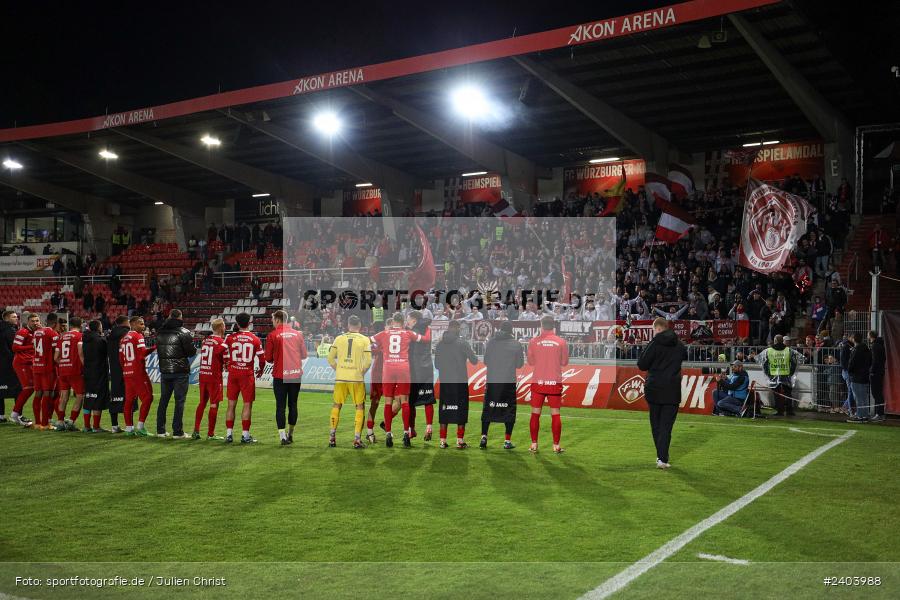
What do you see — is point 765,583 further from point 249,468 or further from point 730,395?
point 730,395

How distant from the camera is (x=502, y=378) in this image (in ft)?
41.3

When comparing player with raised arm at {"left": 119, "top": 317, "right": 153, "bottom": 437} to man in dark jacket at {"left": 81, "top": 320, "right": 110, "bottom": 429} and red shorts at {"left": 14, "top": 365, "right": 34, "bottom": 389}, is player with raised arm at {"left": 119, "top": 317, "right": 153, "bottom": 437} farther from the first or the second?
red shorts at {"left": 14, "top": 365, "right": 34, "bottom": 389}

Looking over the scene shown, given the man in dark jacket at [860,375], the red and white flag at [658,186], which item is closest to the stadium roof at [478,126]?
the red and white flag at [658,186]

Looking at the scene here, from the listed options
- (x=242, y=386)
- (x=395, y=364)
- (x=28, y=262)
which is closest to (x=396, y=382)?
(x=395, y=364)

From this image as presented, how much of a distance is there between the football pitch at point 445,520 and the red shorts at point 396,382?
3.05 feet

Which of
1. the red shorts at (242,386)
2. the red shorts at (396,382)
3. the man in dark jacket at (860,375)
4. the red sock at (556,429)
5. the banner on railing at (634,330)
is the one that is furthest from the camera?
the banner on railing at (634,330)

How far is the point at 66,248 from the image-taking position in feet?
152

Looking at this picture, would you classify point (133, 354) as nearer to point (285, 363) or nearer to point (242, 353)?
point (242, 353)

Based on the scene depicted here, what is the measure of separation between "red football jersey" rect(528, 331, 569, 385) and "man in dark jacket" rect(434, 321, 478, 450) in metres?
1.01

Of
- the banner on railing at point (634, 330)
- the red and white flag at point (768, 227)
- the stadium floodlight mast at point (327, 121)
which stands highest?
the stadium floodlight mast at point (327, 121)

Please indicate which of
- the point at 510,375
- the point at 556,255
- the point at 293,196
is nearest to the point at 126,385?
the point at 510,375

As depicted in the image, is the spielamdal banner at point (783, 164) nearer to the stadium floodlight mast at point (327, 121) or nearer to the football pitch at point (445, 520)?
the stadium floodlight mast at point (327, 121)

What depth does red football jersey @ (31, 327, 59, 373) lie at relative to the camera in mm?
14945

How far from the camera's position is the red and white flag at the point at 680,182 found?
2944cm
